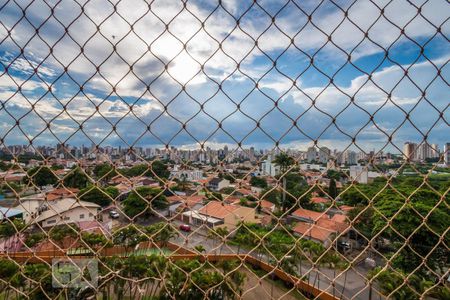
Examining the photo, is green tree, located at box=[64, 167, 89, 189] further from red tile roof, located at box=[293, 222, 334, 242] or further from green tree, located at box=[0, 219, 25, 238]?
red tile roof, located at box=[293, 222, 334, 242]

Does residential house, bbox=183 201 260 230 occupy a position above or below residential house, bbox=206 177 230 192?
below

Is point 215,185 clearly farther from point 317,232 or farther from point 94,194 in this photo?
point 317,232

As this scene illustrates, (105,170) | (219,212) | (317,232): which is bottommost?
(317,232)

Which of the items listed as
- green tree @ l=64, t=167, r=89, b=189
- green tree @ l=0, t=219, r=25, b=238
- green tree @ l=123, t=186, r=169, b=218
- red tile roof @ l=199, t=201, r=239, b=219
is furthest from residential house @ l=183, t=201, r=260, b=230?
green tree @ l=0, t=219, r=25, b=238

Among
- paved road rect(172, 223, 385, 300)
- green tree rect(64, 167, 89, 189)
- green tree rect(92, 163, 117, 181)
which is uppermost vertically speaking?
green tree rect(92, 163, 117, 181)

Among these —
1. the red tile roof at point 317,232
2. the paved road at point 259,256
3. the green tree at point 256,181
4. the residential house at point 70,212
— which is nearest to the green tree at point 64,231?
the residential house at point 70,212

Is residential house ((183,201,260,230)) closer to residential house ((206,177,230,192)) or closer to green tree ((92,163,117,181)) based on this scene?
residential house ((206,177,230,192))

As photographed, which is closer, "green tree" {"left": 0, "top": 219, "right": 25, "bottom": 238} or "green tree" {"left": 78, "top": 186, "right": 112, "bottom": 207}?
"green tree" {"left": 78, "top": 186, "right": 112, "bottom": 207}

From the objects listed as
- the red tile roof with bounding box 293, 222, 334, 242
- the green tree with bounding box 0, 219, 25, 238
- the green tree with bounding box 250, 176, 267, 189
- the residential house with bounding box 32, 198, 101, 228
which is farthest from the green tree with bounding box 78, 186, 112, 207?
the red tile roof with bounding box 293, 222, 334, 242

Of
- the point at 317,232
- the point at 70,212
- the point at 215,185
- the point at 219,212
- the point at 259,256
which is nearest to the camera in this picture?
the point at 70,212

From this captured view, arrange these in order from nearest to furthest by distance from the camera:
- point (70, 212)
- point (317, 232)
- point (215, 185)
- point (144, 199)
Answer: point (144, 199)
point (70, 212)
point (215, 185)
point (317, 232)

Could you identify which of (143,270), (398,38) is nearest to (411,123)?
(398,38)

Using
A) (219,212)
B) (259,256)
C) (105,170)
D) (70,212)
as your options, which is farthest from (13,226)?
(259,256)
